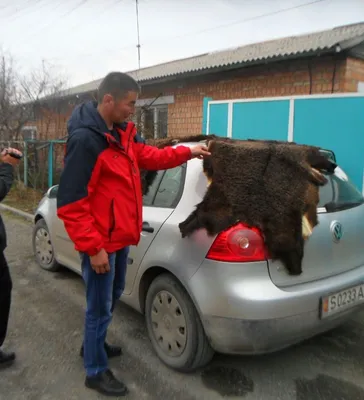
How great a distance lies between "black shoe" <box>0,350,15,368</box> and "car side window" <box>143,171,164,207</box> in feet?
4.72

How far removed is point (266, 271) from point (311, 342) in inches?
48.0

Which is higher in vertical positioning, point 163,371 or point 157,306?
point 157,306

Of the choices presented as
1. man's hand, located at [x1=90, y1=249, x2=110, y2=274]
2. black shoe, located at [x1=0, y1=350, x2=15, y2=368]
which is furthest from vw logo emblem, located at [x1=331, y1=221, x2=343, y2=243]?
black shoe, located at [x1=0, y1=350, x2=15, y2=368]

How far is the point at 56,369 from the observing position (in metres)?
2.65

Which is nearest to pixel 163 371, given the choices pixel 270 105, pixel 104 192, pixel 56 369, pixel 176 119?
pixel 56 369

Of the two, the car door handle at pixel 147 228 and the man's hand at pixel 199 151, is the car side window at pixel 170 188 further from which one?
the man's hand at pixel 199 151

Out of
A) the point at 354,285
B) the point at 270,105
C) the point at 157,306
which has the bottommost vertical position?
the point at 157,306

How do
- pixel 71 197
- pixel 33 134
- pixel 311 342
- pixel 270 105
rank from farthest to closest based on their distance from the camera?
pixel 33 134
pixel 270 105
pixel 311 342
pixel 71 197

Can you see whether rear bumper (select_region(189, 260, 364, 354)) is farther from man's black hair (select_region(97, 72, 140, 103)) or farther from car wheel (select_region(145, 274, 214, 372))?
man's black hair (select_region(97, 72, 140, 103))

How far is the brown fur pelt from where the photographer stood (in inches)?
89.4

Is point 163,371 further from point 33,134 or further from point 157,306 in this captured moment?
point 33,134

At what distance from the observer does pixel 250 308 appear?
2189mm

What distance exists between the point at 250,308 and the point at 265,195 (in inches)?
26.4

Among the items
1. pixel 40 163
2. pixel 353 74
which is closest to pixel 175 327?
pixel 353 74
